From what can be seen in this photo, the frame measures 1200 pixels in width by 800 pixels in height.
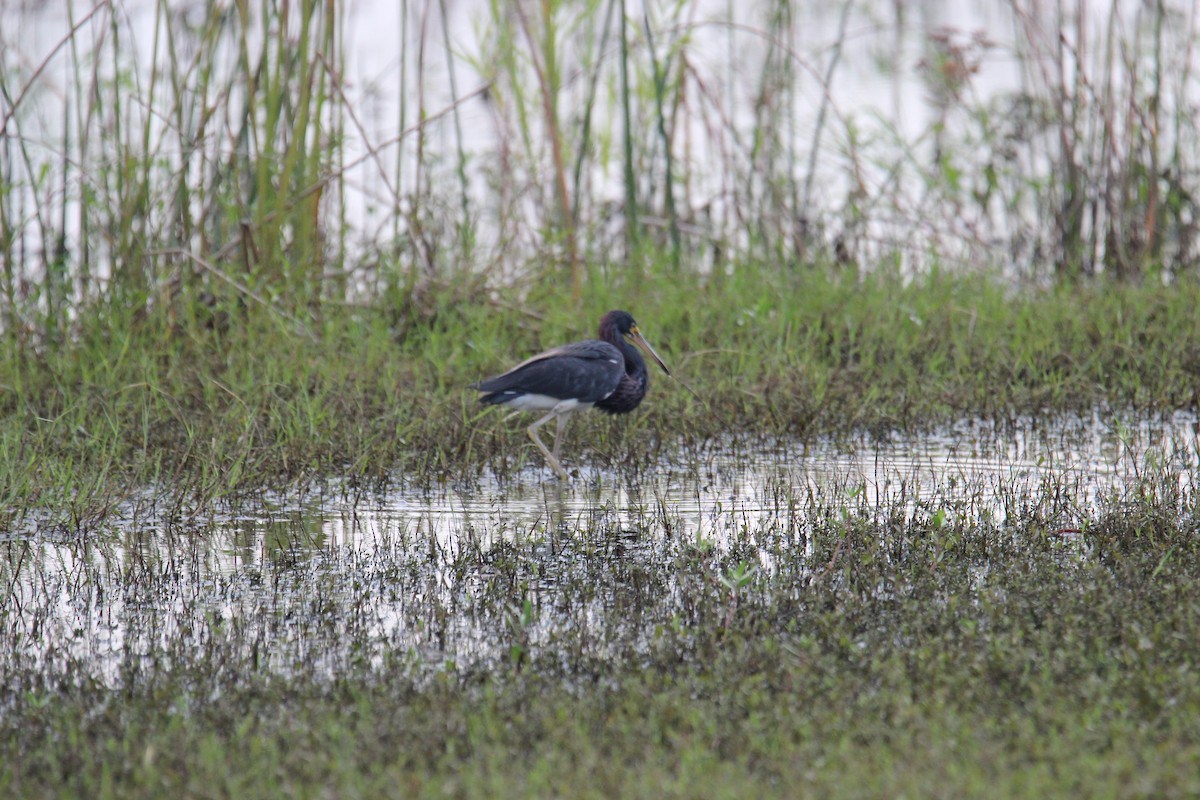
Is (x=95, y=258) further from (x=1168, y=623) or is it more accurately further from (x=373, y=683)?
(x=1168, y=623)

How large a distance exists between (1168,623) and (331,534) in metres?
2.52

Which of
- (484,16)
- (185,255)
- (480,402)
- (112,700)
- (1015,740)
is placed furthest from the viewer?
(484,16)

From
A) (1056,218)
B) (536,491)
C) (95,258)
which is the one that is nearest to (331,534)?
(536,491)

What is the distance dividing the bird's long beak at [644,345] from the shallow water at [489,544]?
647 millimetres

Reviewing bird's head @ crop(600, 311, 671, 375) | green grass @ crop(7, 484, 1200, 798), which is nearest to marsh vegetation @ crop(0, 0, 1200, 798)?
green grass @ crop(7, 484, 1200, 798)

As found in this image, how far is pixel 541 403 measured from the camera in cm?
554

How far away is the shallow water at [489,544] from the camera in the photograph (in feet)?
11.7

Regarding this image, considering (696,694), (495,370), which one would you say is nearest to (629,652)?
(696,694)

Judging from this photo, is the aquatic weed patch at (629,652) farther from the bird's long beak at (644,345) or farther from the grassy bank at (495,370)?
the bird's long beak at (644,345)

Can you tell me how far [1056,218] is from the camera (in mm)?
8203

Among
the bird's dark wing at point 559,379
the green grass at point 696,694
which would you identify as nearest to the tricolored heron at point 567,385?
the bird's dark wing at point 559,379

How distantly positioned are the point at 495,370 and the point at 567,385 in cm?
98

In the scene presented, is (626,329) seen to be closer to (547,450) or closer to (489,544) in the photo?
(547,450)

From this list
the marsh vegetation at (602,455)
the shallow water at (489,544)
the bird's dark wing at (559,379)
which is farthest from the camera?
the bird's dark wing at (559,379)
